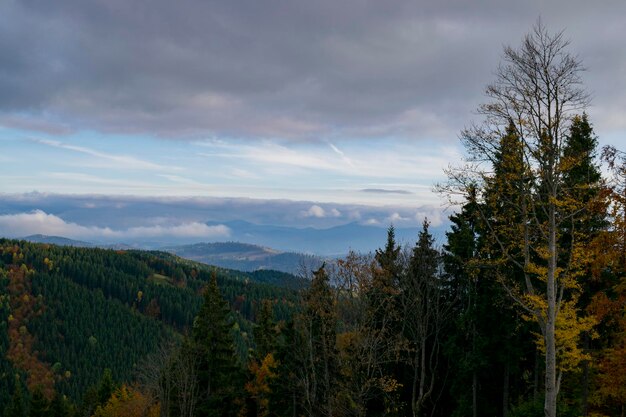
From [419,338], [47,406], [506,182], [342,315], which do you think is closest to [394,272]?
[419,338]

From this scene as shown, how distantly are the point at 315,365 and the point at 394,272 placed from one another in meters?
9.82

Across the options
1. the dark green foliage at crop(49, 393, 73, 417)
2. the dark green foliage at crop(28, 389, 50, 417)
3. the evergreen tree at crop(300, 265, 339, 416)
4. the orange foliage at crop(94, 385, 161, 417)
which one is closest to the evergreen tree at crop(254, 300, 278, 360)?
the orange foliage at crop(94, 385, 161, 417)

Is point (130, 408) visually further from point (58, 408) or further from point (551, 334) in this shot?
point (551, 334)

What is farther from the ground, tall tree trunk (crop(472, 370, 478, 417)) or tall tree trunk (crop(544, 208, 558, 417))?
tall tree trunk (crop(544, 208, 558, 417))

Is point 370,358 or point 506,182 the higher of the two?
point 506,182

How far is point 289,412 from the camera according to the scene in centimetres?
4350

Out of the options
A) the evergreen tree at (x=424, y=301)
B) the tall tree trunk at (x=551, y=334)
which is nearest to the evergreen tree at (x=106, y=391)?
the evergreen tree at (x=424, y=301)

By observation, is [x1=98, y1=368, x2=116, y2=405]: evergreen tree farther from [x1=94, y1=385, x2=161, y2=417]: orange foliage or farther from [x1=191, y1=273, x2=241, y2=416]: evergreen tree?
[x1=191, y1=273, x2=241, y2=416]: evergreen tree

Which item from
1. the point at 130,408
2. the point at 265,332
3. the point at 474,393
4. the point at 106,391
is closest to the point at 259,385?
the point at 265,332

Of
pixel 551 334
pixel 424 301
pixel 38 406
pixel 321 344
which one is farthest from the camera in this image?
pixel 38 406

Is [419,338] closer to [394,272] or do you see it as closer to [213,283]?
[394,272]

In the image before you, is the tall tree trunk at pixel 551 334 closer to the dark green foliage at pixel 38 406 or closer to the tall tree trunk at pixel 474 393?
the tall tree trunk at pixel 474 393

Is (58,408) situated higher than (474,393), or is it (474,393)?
(474,393)

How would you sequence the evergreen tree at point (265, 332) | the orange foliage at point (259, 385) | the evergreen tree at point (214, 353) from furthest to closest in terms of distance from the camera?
the evergreen tree at point (265, 332) → the orange foliage at point (259, 385) → the evergreen tree at point (214, 353)
